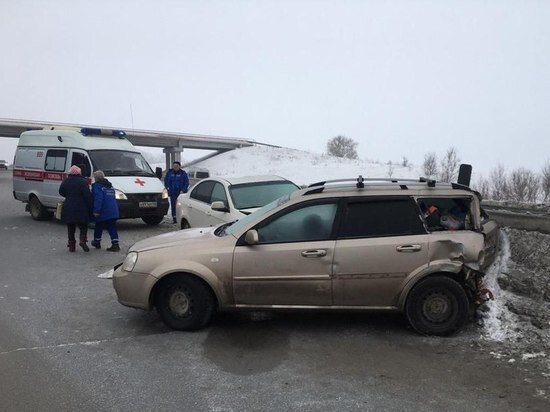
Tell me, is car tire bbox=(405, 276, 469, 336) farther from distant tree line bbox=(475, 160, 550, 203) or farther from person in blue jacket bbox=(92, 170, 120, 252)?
distant tree line bbox=(475, 160, 550, 203)

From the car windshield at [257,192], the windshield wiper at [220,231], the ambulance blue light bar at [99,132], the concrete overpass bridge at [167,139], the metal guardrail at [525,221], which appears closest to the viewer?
the windshield wiper at [220,231]

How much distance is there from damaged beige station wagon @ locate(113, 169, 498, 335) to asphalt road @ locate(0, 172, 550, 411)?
331mm

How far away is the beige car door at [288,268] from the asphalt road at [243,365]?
415mm

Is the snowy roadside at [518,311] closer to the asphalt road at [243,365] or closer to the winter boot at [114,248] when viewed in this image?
the asphalt road at [243,365]

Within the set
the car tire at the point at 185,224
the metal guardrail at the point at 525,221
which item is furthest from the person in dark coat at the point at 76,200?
the metal guardrail at the point at 525,221

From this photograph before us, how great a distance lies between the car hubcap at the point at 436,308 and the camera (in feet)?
16.8

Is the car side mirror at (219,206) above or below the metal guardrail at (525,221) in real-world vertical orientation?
above

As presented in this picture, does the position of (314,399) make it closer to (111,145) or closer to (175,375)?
(175,375)

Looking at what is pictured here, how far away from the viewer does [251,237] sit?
203 inches

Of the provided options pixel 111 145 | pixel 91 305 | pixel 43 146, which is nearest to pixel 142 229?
pixel 111 145

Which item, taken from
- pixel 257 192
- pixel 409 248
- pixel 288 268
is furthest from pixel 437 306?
pixel 257 192

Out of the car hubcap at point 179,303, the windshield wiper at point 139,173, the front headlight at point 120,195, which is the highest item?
the windshield wiper at point 139,173

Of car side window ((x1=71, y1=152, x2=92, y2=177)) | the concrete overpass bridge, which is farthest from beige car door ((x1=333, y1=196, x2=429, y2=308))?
the concrete overpass bridge

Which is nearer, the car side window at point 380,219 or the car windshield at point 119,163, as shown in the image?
the car side window at point 380,219
